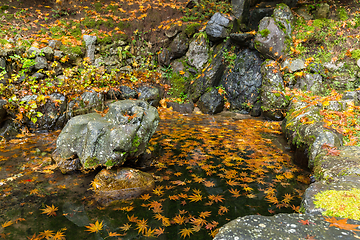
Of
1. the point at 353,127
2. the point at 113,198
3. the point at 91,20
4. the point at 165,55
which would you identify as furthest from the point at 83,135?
the point at 91,20

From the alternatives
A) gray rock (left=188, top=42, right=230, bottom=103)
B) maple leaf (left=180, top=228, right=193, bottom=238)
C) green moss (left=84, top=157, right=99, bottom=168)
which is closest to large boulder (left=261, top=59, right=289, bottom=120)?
gray rock (left=188, top=42, right=230, bottom=103)

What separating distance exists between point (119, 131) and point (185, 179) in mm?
1532

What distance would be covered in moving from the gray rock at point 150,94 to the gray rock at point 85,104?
5.87 ft

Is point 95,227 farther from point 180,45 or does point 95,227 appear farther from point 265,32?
point 180,45

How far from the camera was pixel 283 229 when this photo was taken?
6.12 feet

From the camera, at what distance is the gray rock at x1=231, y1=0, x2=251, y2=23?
9344mm

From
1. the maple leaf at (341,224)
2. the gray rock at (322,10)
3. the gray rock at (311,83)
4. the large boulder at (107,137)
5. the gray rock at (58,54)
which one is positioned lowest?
the large boulder at (107,137)

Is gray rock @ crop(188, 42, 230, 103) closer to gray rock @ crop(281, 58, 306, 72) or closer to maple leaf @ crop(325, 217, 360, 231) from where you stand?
gray rock @ crop(281, 58, 306, 72)

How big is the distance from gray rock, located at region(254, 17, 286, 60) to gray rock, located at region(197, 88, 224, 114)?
8.15ft

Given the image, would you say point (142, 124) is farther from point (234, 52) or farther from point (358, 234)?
point (234, 52)

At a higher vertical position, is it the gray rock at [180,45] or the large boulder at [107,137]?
the gray rock at [180,45]

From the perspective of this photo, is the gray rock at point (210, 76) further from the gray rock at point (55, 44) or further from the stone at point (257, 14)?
the gray rock at point (55, 44)

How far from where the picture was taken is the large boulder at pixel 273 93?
7.54 m

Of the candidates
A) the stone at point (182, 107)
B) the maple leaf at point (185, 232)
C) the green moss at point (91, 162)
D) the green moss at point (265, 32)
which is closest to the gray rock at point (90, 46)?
the stone at point (182, 107)
